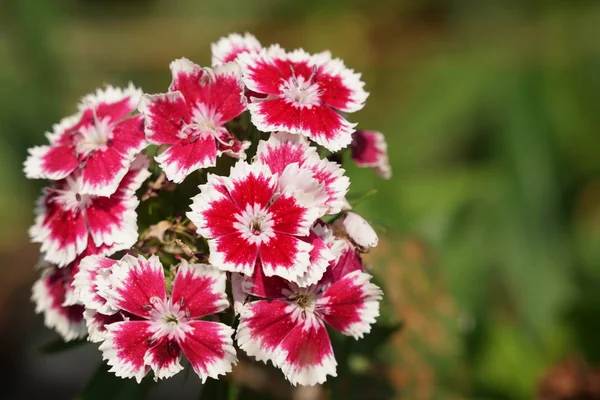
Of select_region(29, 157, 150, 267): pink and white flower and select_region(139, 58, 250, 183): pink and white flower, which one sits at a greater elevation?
select_region(139, 58, 250, 183): pink and white flower

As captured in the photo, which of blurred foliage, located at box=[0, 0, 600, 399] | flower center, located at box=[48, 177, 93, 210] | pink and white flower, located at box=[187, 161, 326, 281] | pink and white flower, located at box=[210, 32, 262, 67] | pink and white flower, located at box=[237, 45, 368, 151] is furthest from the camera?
blurred foliage, located at box=[0, 0, 600, 399]

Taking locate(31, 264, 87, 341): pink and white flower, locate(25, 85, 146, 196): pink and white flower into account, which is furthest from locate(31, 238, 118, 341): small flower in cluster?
locate(25, 85, 146, 196): pink and white flower

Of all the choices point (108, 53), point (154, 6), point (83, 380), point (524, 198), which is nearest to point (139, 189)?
point (83, 380)

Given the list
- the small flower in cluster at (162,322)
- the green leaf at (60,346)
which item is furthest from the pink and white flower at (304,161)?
the green leaf at (60,346)

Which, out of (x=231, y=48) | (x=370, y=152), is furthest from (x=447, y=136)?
(x=231, y=48)

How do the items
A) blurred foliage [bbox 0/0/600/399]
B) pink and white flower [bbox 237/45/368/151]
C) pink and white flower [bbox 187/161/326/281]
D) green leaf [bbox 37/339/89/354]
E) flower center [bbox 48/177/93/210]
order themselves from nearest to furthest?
pink and white flower [bbox 187/161/326/281] < pink and white flower [bbox 237/45/368/151] < flower center [bbox 48/177/93/210] < green leaf [bbox 37/339/89/354] < blurred foliage [bbox 0/0/600/399]

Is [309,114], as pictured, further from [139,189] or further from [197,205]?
[139,189]

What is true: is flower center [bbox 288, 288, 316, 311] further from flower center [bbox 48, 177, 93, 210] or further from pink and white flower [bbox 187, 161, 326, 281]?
flower center [bbox 48, 177, 93, 210]

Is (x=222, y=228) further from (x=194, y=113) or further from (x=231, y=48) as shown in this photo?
(x=231, y=48)
